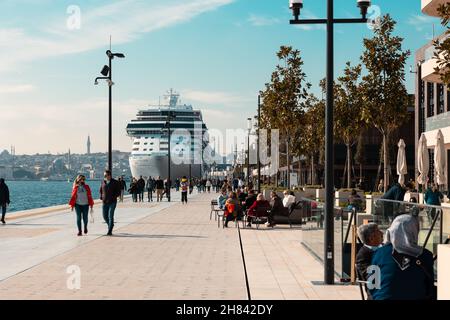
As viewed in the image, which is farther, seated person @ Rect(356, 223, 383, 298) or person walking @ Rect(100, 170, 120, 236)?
→ person walking @ Rect(100, 170, 120, 236)

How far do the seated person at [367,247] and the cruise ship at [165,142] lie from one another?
299 ft

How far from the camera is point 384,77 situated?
→ 1248 inches

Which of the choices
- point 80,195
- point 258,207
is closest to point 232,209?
point 258,207

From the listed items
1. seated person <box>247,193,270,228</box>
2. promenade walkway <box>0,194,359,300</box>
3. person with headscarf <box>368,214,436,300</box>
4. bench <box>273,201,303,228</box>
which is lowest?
promenade walkway <box>0,194,359,300</box>

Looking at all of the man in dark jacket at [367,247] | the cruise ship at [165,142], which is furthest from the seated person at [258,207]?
the cruise ship at [165,142]

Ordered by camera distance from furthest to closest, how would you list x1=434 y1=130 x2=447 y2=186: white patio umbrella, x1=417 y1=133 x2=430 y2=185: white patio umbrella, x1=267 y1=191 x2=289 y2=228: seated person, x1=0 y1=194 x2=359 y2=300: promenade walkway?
x1=417 y1=133 x2=430 y2=185: white patio umbrella → x1=434 y1=130 x2=447 y2=186: white patio umbrella → x1=267 y1=191 x2=289 y2=228: seated person → x1=0 y1=194 x2=359 y2=300: promenade walkway

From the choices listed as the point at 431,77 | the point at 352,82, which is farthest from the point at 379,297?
the point at 352,82

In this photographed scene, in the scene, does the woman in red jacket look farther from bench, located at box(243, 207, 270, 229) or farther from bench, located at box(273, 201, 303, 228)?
bench, located at box(273, 201, 303, 228)

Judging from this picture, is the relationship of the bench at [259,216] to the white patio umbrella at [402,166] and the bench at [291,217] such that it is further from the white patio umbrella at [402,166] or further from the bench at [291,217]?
the white patio umbrella at [402,166]

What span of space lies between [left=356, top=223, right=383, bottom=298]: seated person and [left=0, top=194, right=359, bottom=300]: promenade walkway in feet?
8.95

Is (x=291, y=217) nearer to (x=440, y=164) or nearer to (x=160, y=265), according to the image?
(x=440, y=164)

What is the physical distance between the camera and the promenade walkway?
980 centimetres

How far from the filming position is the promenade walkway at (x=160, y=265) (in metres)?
9.80

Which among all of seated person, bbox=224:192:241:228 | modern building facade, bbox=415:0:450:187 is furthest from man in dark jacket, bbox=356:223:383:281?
modern building facade, bbox=415:0:450:187
